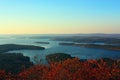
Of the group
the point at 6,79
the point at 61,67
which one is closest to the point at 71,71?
the point at 61,67

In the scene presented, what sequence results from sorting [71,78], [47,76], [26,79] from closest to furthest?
[71,78]
[47,76]
[26,79]

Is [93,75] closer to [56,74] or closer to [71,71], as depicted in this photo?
[71,71]

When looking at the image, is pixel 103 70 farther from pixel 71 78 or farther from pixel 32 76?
pixel 32 76

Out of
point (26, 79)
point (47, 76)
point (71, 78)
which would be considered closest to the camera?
point (71, 78)

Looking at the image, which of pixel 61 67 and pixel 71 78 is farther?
pixel 61 67

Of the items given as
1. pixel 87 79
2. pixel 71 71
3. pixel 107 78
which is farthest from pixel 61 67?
pixel 107 78

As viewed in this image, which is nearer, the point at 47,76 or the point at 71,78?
the point at 71,78

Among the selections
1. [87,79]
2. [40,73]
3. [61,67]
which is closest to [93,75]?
[87,79]
